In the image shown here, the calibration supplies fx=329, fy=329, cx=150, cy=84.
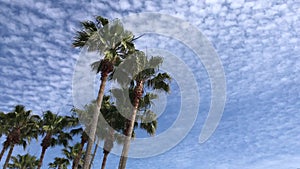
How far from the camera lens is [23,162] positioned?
5534 centimetres

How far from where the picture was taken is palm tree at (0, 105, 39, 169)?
123 ft

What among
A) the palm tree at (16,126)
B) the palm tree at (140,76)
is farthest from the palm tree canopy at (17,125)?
the palm tree at (140,76)

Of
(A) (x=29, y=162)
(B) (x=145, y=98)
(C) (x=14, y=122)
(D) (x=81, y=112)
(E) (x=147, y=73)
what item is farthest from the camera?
(A) (x=29, y=162)

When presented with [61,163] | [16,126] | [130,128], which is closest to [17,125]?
[16,126]

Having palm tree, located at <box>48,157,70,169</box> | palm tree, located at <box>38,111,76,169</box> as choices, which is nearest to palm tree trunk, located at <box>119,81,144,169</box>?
palm tree, located at <box>38,111,76,169</box>

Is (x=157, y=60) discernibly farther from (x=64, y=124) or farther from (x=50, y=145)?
(x=50, y=145)

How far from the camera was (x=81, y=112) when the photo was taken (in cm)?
3294

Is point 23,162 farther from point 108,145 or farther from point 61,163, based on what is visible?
point 108,145

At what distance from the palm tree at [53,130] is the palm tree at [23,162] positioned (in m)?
19.1

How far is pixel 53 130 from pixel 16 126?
13.8 ft

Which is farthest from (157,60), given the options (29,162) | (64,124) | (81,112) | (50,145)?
(29,162)

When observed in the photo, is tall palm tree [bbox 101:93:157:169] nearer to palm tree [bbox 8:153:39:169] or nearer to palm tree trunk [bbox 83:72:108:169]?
palm tree trunk [bbox 83:72:108:169]

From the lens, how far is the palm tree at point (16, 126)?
123ft

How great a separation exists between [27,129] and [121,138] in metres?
13.9
